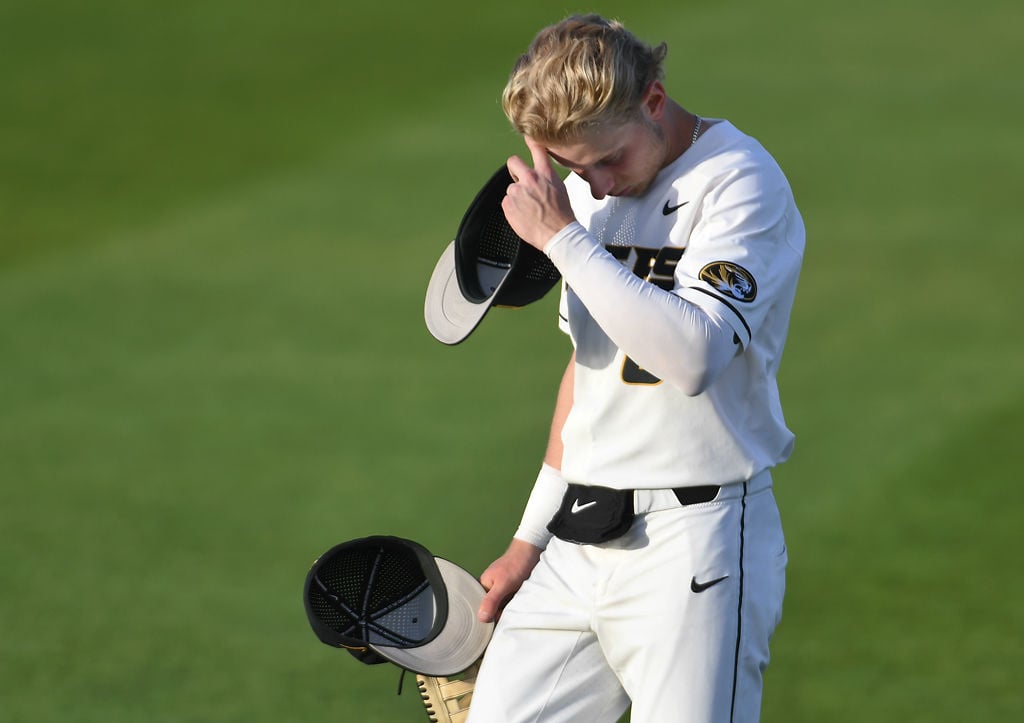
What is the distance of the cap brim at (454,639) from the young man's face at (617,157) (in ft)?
3.75

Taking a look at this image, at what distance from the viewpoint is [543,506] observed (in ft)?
12.0

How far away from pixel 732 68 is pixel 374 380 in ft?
21.2

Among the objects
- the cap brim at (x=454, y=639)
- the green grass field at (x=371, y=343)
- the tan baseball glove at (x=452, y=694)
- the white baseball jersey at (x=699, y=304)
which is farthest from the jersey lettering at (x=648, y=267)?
the green grass field at (x=371, y=343)

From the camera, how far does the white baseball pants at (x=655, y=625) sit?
10.3 ft

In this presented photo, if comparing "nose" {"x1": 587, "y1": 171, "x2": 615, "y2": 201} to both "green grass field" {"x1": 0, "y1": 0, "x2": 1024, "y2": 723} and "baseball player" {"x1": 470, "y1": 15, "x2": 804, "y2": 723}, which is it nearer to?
"baseball player" {"x1": 470, "y1": 15, "x2": 804, "y2": 723}

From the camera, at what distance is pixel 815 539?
6.47m

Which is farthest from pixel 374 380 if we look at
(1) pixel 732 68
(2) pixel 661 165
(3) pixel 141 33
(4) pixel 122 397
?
(3) pixel 141 33

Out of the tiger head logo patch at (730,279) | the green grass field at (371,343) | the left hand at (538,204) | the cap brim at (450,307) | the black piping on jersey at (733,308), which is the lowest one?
the green grass field at (371,343)

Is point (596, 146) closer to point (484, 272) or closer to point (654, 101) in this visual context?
point (654, 101)

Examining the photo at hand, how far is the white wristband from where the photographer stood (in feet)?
11.9

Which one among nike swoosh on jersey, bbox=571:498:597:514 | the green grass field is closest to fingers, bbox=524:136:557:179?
nike swoosh on jersey, bbox=571:498:597:514

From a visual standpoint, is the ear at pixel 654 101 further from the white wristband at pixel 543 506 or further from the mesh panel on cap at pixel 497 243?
the white wristband at pixel 543 506

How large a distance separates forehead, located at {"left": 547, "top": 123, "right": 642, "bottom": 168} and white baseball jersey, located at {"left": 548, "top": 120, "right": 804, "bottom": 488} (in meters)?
0.16

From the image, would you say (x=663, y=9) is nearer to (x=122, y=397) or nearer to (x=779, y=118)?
(x=779, y=118)
